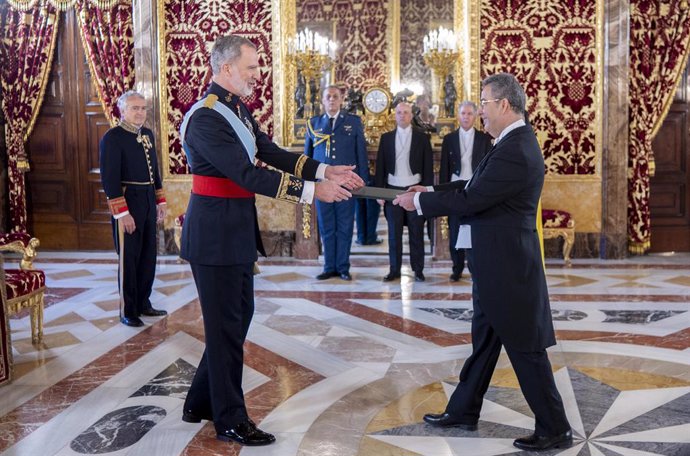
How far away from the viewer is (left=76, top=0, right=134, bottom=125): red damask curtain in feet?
26.1

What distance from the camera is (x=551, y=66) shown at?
24.8ft

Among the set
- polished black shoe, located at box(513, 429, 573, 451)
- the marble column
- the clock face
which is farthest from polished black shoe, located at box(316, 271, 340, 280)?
polished black shoe, located at box(513, 429, 573, 451)

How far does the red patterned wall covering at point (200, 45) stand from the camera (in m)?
7.88

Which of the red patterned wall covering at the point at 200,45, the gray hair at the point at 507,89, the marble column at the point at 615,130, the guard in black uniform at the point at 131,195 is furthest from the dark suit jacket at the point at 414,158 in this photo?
the gray hair at the point at 507,89

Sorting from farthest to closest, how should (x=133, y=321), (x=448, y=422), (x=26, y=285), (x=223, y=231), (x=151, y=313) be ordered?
(x=151, y=313) → (x=133, y=321) → (x=26, y=285) → (x=448, y=422) → (x=223, y=231)

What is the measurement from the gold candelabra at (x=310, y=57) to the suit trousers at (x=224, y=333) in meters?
4.88

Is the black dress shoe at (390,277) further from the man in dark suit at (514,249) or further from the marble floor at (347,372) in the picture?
the man in dark suit at (514,249)

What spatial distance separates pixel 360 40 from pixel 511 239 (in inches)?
205

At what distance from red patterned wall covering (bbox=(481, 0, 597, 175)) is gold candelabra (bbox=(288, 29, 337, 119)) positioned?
1526mm

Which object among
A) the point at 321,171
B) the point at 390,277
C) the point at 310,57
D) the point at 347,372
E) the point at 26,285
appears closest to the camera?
the point at 321,171

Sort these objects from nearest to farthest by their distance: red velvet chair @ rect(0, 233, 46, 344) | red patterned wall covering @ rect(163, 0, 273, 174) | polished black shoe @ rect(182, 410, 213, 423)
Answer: polished black shoe @ rect(182, 410, 213, 423) < red velvet chair @ rect(0, 233, 46, 344) < red patterned wall covering @ rect(163, 0, 273, 174)

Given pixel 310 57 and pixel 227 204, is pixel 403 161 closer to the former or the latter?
pixel 310 57

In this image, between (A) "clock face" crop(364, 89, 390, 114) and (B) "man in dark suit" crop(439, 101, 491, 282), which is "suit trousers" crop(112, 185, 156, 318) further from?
(A) "clock face" crop(364, 89, 390, 114)

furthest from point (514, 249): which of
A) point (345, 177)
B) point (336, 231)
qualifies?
point (336, 231)
